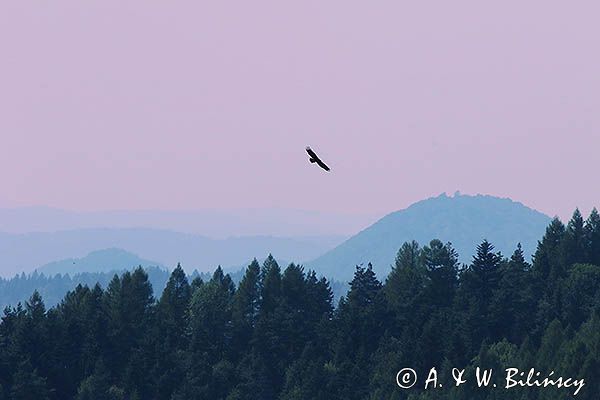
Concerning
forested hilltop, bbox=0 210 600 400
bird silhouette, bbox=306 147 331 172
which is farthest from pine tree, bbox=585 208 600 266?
bird silhouette, bbox=306 147 331 172

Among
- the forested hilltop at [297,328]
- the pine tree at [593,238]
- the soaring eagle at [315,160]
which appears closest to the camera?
the soaring eagle at [315,160]

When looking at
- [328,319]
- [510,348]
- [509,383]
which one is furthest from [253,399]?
[509,383]

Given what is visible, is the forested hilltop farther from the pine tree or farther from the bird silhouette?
the bird silhouette

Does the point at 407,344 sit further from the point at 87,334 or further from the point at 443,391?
the point at 87,334

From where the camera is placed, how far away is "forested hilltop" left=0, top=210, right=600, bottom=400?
350 ft

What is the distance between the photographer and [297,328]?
124750 mm

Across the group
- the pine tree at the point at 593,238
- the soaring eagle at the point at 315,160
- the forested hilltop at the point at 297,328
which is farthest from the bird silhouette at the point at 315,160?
the pine tree at the point at 593,238

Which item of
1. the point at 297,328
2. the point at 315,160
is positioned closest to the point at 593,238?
the point at 297,328

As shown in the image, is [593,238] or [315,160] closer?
[315,160]

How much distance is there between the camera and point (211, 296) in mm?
132500

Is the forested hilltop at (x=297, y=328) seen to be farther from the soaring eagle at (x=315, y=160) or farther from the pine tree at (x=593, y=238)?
the soaring eagle at (x=315, y=160)

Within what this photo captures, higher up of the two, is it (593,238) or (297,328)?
(593,238)

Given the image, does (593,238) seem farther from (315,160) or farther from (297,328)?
(315,160)

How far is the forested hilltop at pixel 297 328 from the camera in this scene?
10681 centimetres
